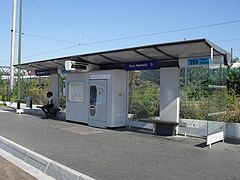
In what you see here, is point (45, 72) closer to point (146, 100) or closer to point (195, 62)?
point (146, 100)

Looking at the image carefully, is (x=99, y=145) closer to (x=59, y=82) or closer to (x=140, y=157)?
(x=140, y=157)

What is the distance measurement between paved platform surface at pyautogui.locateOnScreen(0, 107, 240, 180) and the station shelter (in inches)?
49.3

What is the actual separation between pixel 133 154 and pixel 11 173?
3023 mm

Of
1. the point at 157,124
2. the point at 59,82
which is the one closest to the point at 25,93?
the point at 59,82

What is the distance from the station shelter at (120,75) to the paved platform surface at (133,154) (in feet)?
4.11

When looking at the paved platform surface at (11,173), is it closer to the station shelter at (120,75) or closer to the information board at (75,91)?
the station shelter at (120,75)

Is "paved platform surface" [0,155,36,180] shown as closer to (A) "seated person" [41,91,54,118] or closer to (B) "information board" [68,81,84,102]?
(B) "information board" [68,81,84,102]

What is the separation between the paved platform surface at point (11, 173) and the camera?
535cm

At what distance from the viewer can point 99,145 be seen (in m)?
8.49

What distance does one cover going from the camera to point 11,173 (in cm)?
562

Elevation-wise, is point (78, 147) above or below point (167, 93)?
below

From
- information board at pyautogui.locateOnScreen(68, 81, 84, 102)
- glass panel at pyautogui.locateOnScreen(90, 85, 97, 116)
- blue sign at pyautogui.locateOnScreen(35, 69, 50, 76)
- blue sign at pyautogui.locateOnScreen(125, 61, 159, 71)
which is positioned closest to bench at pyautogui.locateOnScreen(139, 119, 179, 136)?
blue sign at pyautogui.locateOnScreen(125, 61, 159, 71)

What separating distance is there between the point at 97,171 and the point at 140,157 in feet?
5.26

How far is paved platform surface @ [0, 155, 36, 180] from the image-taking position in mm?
5350
